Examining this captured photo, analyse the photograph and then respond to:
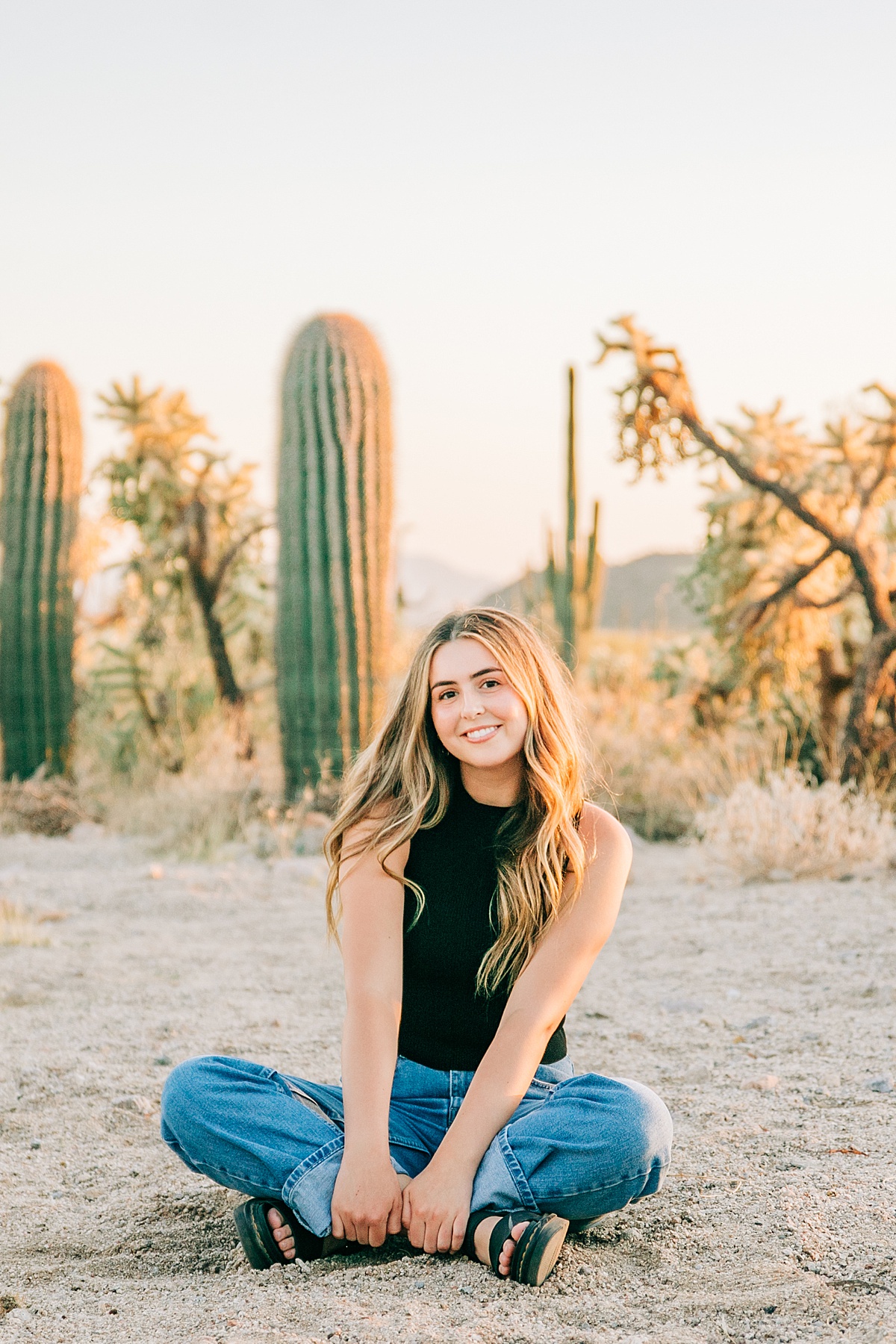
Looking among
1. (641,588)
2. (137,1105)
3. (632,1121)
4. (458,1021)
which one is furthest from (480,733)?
(641,588)

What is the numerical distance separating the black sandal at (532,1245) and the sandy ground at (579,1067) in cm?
3

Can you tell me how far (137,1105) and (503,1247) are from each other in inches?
49.2

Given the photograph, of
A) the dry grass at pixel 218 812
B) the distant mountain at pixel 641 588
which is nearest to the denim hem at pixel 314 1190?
the dry grass at pixel 218 812

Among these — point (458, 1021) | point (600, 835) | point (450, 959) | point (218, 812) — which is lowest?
point (218, 812)

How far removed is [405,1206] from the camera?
2.04 metres

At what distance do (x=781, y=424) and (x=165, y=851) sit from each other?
Answer: 4019mm

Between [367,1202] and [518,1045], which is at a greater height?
[518,1045]

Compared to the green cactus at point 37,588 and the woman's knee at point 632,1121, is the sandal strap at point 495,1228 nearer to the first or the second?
the woman's knee at point 632,1121

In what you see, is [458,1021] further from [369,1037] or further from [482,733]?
[482,733]

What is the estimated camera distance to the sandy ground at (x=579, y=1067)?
6.08 feet

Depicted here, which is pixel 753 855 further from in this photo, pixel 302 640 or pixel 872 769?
pixel 302 640

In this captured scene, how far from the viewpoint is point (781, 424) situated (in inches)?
261

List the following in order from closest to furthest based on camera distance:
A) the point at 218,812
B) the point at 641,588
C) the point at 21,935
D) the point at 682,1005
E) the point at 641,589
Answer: the point at 682,1005
the point at 21,935
the point at 218,812
the point at 641,589
the point at 641,588

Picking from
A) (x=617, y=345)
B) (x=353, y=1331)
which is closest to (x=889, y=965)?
(x=353, y=1331)
